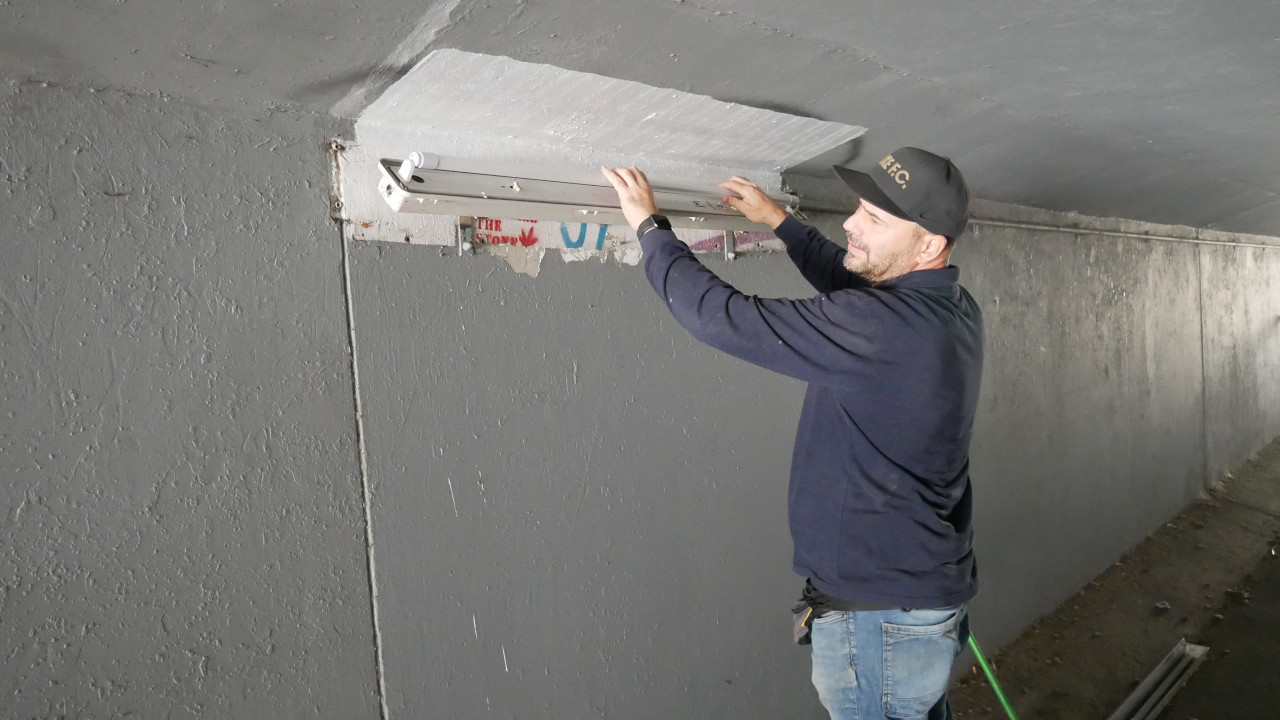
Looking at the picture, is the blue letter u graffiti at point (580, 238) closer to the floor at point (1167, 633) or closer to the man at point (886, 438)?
the man at point (886, 438)

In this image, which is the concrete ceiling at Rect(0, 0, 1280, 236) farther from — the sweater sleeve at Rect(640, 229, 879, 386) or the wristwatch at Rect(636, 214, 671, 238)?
the sweater sleeve at Rect(640, 229, 879, 386)

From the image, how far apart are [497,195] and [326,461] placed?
1.88ft

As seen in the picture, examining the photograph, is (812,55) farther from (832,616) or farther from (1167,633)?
(1167,633)

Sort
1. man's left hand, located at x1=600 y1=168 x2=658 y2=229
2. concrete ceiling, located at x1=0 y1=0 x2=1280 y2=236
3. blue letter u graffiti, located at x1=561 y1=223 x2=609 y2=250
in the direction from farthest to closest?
blue letter u graffiti, located at x1=561 y1=223 x2=609 y2=250
man's left hand, located at x1=600 y1=168 x2=658 y2=229
concrete ceiling, located at x1=0 y1=0 x2=1280 y2=236

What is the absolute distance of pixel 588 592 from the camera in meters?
1.71

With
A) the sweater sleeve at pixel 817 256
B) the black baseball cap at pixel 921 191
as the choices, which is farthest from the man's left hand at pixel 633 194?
the sweater sleeve at pixel 817 256

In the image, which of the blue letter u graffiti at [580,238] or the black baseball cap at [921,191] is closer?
the black baseball cap at [921,191]

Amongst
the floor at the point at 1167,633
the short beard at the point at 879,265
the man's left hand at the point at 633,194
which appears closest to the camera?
the man's left hand at the point at 633,194

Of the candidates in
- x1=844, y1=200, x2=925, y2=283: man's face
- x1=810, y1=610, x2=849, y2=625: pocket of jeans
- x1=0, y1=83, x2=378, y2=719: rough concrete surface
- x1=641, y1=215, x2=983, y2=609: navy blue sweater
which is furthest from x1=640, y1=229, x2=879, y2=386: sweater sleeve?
x1=0, y1=83, x2=378, y2=719: rough concrete surface

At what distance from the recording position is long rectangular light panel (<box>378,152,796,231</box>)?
4.13 feet

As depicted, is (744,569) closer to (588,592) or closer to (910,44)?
(588,592)

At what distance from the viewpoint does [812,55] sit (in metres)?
1.50

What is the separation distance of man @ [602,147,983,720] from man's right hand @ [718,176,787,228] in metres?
0.24

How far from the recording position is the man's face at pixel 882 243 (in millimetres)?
1442
